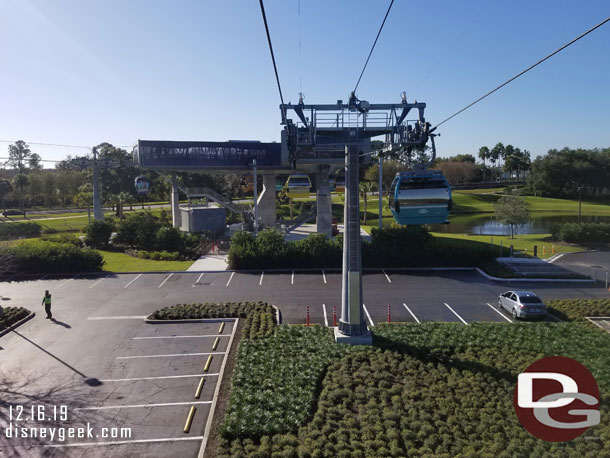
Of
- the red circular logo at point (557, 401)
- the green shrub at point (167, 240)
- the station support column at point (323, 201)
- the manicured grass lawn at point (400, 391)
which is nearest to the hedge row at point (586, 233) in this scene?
the station support column at point (323, 201)

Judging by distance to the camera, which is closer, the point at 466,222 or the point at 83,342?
the point at 83,342

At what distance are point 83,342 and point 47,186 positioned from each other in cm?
8106

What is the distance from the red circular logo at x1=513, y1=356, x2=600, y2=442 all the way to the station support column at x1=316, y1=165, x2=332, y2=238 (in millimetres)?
30152

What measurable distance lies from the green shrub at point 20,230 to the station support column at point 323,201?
1265 inches

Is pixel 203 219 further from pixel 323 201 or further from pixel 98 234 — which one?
pixel 323 201

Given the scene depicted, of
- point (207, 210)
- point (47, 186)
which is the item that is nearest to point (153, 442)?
point (207, 210)

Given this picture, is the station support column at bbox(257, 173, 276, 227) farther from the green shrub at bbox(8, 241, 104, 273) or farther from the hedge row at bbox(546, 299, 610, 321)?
the hedge row at bbox(546, 299, 610, 321)

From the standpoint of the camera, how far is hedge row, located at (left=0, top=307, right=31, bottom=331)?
1961 centimetres

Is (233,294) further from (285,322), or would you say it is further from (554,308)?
(554,308)

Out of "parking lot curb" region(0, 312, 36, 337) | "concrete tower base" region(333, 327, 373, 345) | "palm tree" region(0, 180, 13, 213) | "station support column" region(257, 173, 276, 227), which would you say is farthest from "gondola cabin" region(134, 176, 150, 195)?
"palm tree" region(0, 180, 13, 213)

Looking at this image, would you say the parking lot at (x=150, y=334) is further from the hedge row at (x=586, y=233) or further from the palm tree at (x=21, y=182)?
the palm tree at (x=21, y=182)

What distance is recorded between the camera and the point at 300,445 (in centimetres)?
1016

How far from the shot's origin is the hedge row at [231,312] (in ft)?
61.9

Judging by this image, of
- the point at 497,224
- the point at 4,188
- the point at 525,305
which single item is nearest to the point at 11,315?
the point at 525,305
